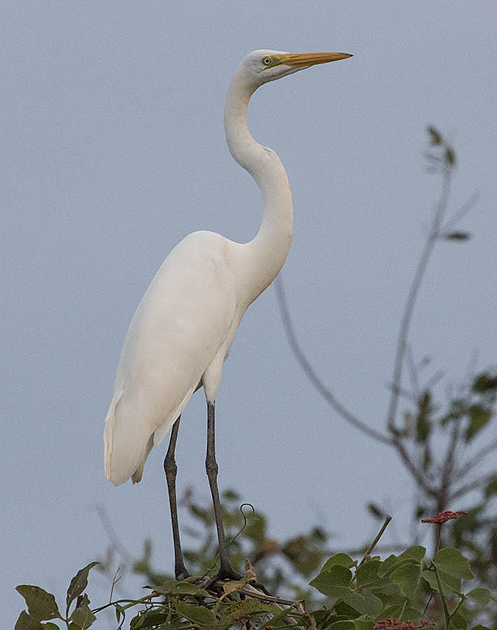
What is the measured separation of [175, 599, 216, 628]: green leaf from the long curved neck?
1.69 meters

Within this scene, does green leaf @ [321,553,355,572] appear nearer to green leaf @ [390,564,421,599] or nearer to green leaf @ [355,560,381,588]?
green leaf @ [355,560,381,588]

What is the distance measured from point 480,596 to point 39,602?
0.85 metres

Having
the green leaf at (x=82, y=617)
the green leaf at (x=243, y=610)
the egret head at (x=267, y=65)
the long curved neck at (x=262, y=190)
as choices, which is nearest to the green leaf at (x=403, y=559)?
the green leaf at (x=243, y=610)

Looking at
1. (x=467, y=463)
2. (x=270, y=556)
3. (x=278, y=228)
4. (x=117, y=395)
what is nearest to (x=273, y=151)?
(x=278, y=228)

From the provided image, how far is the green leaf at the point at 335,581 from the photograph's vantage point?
186cm

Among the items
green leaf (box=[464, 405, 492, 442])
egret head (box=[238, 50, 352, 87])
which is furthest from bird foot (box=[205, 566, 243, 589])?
green leaf (box=[464, 405, 492, 442])

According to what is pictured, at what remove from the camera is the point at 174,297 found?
3.44 m

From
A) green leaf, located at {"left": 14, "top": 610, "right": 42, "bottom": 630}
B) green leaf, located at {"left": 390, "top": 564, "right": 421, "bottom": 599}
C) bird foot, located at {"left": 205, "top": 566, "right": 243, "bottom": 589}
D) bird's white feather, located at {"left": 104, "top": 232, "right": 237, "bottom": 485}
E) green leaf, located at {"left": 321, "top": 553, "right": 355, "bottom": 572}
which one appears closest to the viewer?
green leaf, located at {"left": 390, "top": 564, "right": 421, "bottom": 599}

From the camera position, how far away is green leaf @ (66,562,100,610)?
204 centimetres

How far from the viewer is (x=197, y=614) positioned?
2.00m

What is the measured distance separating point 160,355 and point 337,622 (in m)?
1.61

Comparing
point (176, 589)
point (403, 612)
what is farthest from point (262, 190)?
point (403, 612)

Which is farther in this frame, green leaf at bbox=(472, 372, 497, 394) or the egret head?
green leaf at bbox=(472, 372, 497, 394)

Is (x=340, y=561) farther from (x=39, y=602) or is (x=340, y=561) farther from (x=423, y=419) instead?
(x=423, y=419)
